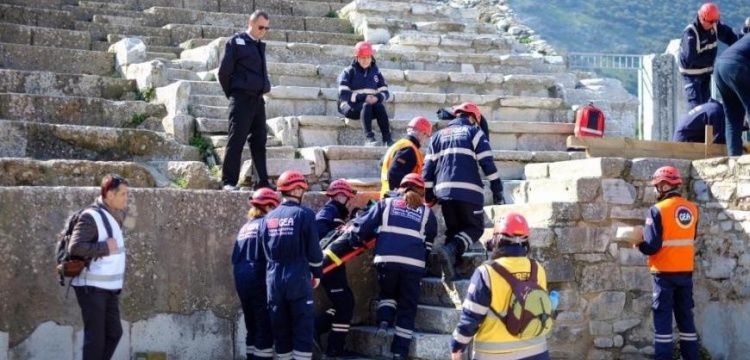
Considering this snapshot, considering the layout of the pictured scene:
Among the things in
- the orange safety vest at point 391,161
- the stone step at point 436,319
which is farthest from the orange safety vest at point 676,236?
the orange safety vest at point 391,161

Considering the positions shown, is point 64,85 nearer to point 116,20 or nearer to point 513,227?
point 116,20

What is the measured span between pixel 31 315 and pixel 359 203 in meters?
3.21

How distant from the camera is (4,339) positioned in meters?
8.29

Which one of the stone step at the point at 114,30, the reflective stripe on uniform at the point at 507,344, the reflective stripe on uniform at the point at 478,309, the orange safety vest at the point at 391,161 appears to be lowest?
the reflective stripe on uniform at the point at 507,344

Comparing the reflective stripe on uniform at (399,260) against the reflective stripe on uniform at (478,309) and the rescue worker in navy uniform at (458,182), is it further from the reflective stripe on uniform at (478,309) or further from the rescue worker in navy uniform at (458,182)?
the reflective stripe on uniform at (478,309)

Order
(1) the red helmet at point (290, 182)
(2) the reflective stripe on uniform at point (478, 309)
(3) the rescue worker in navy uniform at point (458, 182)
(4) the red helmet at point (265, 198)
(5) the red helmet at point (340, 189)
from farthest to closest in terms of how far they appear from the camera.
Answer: (5) the red helmet at point (340, 189), (3) the rescue worker in navy uniform at point (458, 182), (4) the red helmet at point (265, 198), (1) the red helmet at point (290, 182), (2) the reflective stripe on uniform at point (478, 309)

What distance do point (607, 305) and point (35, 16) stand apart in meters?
8.29

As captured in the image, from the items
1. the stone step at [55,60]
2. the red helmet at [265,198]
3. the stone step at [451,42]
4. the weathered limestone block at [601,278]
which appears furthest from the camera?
the stone step at [451,42]

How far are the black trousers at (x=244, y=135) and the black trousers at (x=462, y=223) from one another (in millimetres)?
1805

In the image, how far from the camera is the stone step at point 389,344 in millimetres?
8914

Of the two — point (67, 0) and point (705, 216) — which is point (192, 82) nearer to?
point (67, 0)

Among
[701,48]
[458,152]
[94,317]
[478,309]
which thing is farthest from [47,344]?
[701,48]

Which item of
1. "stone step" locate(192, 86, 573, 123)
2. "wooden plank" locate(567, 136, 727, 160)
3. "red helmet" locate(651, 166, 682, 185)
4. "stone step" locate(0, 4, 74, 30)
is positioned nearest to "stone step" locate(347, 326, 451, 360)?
"red helmet" locate(651, 166, 682, 185)

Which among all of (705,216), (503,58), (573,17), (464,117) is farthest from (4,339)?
(573,17)
